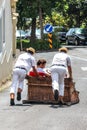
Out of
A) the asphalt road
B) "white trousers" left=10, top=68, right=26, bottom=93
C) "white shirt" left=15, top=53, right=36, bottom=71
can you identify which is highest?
"white shirt" left=15, top=53, right=36, bottom=71

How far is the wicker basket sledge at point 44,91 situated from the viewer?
1562 cm

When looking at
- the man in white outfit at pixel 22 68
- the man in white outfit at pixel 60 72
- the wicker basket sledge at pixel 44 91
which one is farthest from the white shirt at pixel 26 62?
the man in white outfit at pixel 60 72

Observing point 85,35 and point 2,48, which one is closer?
point 2,48

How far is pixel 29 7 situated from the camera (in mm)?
49031

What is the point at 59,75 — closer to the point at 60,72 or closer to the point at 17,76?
the point at 60,72

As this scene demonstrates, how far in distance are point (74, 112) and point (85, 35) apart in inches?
1568

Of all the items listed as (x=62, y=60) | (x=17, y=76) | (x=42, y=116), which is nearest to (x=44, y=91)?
(x=17, y=76)

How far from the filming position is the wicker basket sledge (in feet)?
51.2

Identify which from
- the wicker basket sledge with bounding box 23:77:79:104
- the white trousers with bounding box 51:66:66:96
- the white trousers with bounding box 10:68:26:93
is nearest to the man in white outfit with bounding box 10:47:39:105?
the white trousers with bounding box 10:68:26:93

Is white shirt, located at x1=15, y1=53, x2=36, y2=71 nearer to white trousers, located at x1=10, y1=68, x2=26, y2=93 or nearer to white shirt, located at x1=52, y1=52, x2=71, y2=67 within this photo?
white trousers, located at x1=10, y1=68, x2=26, y2=93

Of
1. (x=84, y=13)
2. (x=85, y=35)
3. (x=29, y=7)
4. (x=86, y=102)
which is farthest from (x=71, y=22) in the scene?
(x=86, y=102)

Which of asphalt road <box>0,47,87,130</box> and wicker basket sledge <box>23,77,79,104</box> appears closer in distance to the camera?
asphalt road <box>0,47,87,130</box>

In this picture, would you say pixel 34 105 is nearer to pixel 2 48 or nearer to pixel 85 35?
pixel 2 48

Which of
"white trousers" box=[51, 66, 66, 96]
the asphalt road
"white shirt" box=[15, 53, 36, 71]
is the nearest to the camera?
the asphalt road
